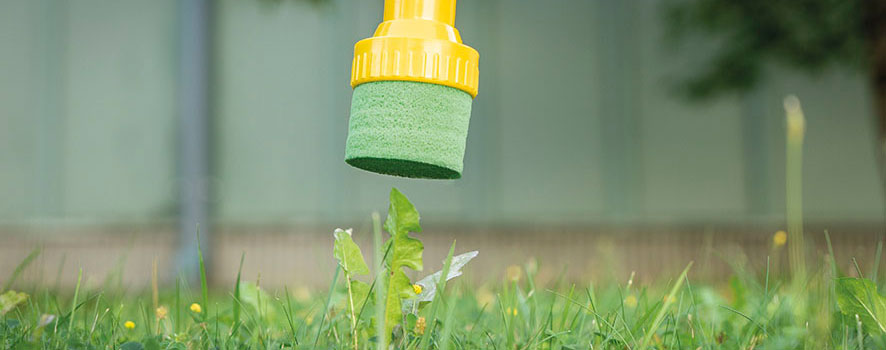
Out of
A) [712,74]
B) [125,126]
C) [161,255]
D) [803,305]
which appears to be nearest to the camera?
[803,305]

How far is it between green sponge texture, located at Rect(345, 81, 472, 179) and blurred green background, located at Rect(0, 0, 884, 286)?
638 centimetres

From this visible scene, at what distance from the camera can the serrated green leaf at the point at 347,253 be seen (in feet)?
3.77

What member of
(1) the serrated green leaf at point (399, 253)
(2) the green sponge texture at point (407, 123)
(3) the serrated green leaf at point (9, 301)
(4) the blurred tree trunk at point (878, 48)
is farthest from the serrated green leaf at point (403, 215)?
(4) the blurred tree trunk at point (878, 48)

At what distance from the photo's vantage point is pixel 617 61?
735cm

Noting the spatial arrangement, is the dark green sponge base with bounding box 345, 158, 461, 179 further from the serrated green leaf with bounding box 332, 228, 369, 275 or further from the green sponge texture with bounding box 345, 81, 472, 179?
the serrated green leaf with bounding box 332, 228, 369, 275

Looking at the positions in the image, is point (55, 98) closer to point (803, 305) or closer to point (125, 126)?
A: point (125, 126)

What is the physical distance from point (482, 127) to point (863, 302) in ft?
20.1

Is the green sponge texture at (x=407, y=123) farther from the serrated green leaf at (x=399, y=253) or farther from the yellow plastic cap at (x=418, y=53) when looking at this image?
the serrated green leaf at (x=399, y=253)

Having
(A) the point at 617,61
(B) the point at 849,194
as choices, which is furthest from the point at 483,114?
(B) the point at 849,194

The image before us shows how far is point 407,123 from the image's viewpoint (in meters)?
0.85

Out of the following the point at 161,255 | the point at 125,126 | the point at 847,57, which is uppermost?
the point at 847,57

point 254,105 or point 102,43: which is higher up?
point 102,43

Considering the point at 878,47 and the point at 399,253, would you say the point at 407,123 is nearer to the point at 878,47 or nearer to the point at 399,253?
the point at 399,253

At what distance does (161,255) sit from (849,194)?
6385mm
